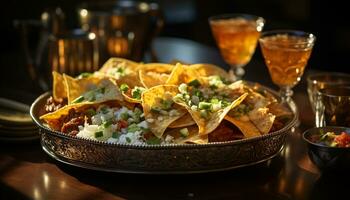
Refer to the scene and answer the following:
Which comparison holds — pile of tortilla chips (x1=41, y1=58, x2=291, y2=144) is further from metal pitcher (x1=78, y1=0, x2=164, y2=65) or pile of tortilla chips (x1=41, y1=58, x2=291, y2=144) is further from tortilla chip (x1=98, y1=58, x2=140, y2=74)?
metal pitcher (x1=78, y1=0, x2=164, y2=65)

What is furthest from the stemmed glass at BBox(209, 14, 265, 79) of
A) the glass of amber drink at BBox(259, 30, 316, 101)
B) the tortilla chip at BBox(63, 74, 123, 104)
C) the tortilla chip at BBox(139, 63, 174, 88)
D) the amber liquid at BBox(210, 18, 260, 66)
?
the tortilla chip at BBox(63, 74, 123, 104)

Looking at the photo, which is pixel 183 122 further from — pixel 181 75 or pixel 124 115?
pixel 181 75

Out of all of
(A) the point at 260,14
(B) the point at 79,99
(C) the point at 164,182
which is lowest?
(A) the point at 260,14

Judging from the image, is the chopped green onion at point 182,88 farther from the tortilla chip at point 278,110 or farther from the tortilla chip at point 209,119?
the tortilla chip at point 278,110

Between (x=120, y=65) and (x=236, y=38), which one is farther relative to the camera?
(x=236, y=38)

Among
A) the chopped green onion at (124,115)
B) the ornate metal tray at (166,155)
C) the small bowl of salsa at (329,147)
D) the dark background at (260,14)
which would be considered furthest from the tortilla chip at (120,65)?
the dark background at (260,14)

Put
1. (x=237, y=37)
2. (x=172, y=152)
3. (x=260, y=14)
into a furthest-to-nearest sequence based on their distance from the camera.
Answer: (x=260, y=14) < (x=237, y=37) < (x=172, y=152)

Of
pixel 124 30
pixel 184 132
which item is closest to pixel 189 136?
pixel 184 132
